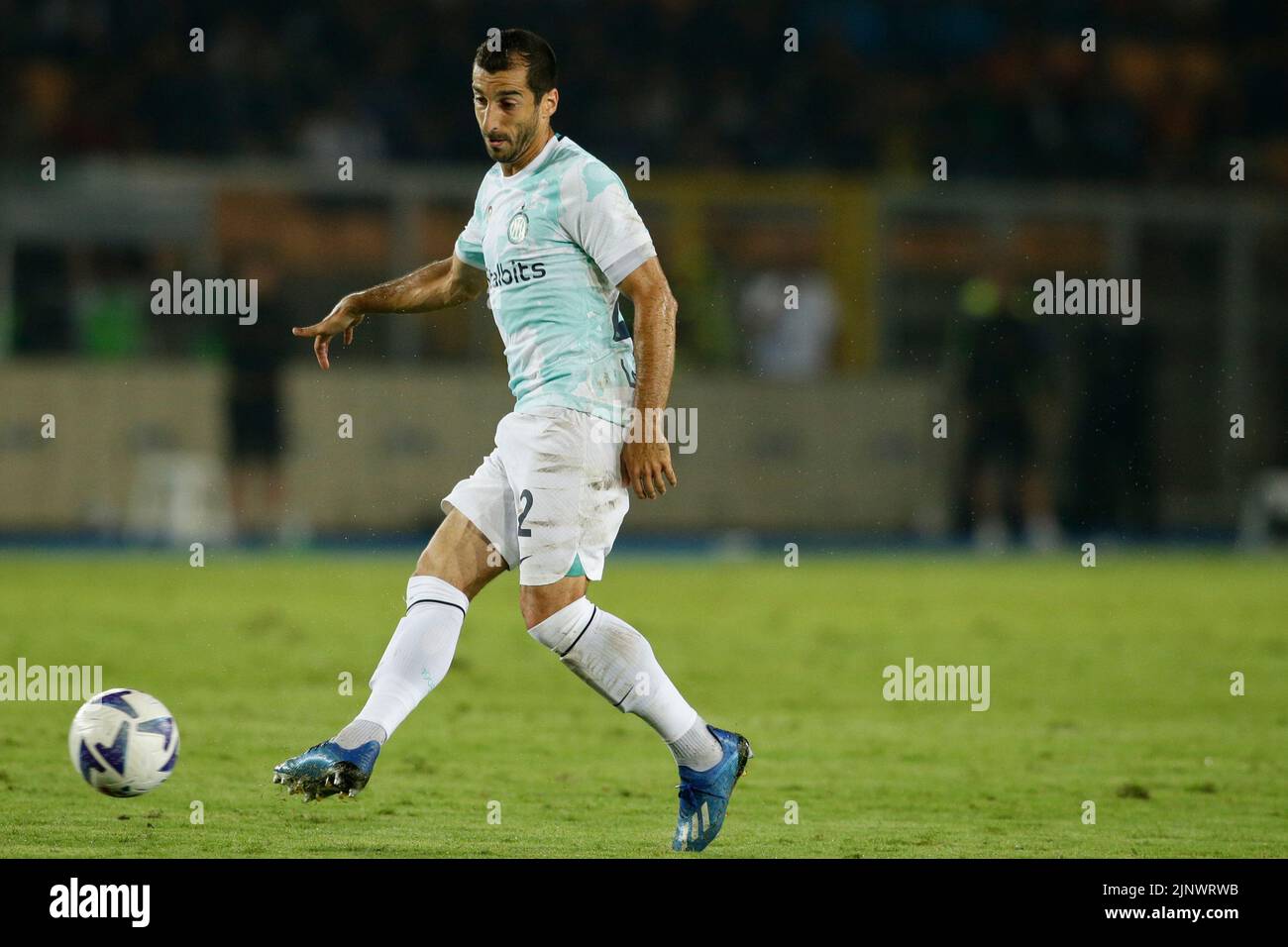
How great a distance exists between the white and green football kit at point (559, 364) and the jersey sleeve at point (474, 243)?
0.53ft

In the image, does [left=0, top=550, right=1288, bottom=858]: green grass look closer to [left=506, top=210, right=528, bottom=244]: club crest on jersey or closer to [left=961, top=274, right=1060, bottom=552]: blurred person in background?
[left=506, top=210, right=528, bottom=244]: club crest on jersey

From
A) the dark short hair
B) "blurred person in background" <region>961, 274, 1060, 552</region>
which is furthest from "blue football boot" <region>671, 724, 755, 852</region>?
"blurred person in background" <region>961, 274, 1060, 552</region>

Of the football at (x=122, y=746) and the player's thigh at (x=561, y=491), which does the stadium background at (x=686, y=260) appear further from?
the football at (x=122, y=746)

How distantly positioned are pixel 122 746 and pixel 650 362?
1.84 m

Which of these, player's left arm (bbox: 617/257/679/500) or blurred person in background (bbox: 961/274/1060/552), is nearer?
player's left arm (bbox: 617/257/679/500)

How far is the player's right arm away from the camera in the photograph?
248 inches

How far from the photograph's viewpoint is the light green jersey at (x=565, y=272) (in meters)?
5.61

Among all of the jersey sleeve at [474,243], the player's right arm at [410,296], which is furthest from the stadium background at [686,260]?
the jersey sleeve at [474,243]

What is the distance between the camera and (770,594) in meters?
14.9

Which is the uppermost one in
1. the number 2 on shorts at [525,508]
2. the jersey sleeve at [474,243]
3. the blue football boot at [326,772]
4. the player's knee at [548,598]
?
the jersey sleeve at [474,243]

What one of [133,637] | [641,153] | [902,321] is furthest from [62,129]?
[133,637]

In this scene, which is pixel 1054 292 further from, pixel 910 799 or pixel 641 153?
pixel 910 799

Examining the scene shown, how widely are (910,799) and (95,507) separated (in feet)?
45.2

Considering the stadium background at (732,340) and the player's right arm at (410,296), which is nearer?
the player's right arm at (410,296)
